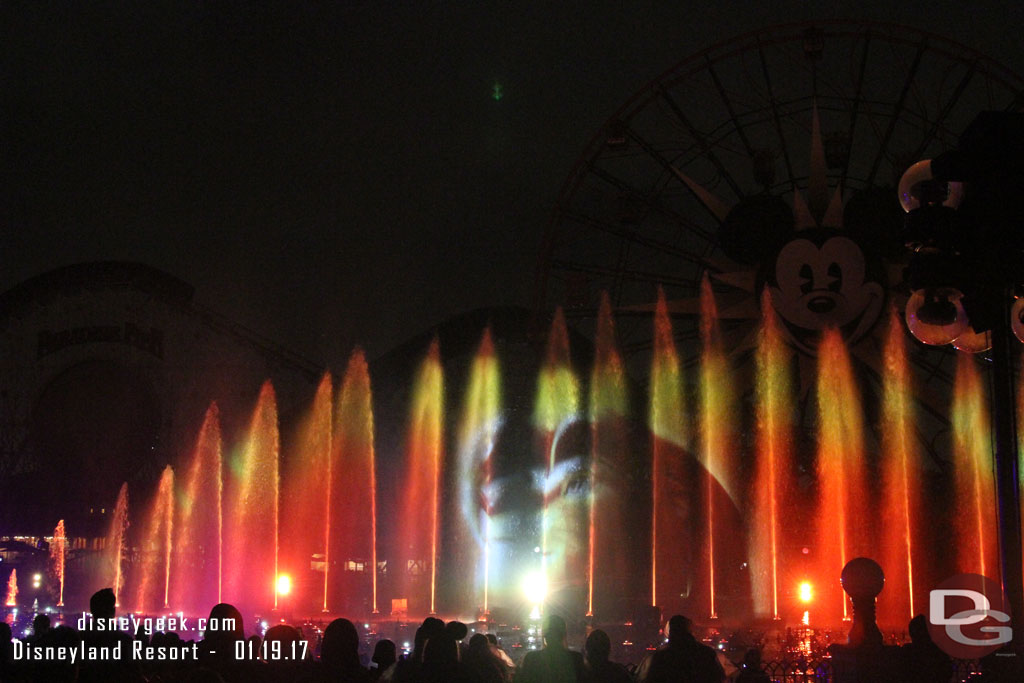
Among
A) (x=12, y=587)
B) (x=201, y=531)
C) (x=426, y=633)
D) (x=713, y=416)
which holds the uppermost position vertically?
(x=713, y=416)

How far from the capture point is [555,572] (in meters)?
27.9

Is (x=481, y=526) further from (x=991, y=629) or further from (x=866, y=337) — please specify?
(x=991, y=629)

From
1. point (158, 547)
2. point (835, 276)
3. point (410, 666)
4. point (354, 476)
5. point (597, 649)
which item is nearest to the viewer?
point (410, 666)

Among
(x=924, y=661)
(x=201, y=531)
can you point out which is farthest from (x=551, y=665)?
(x=201, y=531)

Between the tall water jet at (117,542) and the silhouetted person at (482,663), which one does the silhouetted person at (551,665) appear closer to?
the silhouetted person at (482,663)

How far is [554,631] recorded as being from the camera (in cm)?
771

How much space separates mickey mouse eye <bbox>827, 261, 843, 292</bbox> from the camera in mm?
26062

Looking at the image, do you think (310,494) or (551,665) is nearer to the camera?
(551,665)

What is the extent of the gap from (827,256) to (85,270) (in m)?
31.3

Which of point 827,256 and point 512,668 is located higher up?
point 827,256

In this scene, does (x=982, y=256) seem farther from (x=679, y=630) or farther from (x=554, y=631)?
(x=554, y=631)

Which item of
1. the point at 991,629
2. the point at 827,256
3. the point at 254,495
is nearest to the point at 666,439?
the point at 827,256

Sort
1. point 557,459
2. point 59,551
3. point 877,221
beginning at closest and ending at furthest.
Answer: point 877,221 < point 557,459 < point 59,551

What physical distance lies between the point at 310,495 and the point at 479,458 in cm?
568
